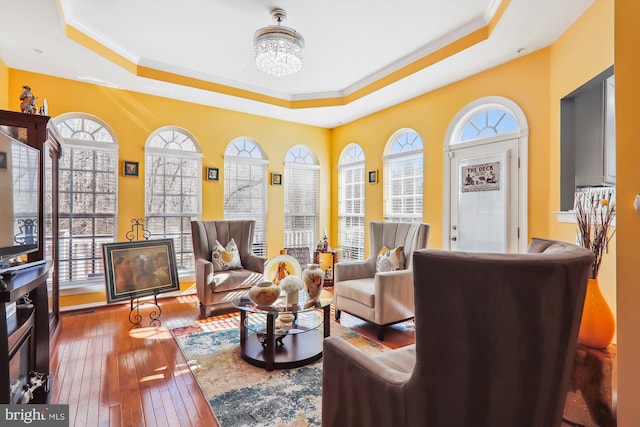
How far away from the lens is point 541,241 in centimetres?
140

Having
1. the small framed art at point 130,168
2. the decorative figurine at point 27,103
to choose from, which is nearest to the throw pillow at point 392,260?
the decorative figurine at point 27,103

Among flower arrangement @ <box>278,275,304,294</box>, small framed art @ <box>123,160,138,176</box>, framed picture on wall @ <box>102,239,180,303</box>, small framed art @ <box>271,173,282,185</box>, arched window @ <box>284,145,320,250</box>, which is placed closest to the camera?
flower arrangement @ <box>278,275,304,294</box>

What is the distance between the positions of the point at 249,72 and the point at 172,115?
1.32 m

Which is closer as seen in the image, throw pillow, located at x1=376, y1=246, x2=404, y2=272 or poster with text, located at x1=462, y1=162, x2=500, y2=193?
throw pillow, located at x1=376, y1=246, x2=404, y2=272

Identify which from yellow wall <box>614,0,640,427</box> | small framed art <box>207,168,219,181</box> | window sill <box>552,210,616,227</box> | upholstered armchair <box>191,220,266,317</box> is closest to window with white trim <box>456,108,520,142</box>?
window sill <box>552,210,616,227</box>

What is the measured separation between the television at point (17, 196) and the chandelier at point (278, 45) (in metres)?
1.94

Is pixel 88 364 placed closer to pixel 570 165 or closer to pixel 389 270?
pixel 389 270

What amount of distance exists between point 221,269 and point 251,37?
103 inches

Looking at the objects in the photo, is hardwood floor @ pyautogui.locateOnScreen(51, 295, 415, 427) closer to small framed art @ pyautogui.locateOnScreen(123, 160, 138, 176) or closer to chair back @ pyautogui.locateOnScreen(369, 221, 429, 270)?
chair back @ pyautogui.locateOnScreen(369, 221, 429, 270)

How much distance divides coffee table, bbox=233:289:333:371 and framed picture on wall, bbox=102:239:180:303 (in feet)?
4.40

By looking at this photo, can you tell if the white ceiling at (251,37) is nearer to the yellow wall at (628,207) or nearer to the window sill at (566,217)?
the yellow wall at (628,207)

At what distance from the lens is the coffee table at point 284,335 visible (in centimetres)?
242

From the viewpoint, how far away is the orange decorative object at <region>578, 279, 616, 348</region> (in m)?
1.88

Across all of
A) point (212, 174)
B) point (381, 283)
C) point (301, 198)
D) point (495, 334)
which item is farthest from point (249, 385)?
point (301, 198)
